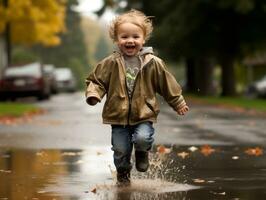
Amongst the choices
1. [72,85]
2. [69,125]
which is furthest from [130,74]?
[72,85]

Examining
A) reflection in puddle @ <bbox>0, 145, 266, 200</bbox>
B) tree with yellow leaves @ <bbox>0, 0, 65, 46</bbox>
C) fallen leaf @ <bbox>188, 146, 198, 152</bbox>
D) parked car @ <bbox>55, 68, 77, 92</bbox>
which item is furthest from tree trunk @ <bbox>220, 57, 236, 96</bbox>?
reflection in puddle @ <bbox>0, 145, 266, 200</bbox>

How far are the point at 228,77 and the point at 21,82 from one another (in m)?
11.9

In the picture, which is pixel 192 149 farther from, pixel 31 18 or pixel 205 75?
pixel 205 75

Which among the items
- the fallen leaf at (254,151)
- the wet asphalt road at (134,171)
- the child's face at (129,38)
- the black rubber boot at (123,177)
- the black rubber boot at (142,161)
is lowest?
the wet asphalt road at (134,171)

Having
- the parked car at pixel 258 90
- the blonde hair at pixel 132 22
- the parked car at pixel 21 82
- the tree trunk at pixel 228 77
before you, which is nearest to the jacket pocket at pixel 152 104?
the blonde hair at pixel 132 22

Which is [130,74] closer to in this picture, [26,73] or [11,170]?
[11,170]

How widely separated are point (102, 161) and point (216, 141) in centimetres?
363

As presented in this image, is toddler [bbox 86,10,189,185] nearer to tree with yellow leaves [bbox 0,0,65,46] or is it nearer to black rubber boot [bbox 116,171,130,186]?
black rubber boot [bbox 116,171,130,186]

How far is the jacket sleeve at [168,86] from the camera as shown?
7.66 m

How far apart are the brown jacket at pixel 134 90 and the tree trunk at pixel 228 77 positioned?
3351 centimetres

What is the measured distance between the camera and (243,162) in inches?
383

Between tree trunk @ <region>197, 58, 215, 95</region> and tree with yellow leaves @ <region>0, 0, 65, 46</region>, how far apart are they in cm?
915

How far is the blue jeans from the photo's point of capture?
7520 millimetres

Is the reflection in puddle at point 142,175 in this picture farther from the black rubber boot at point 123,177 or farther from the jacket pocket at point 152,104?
the jacket pocket at point 152,104
